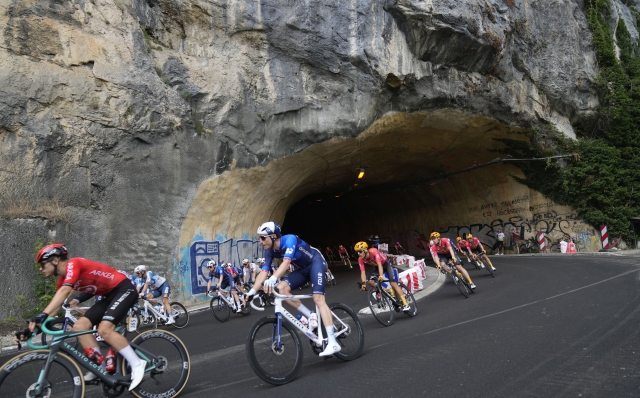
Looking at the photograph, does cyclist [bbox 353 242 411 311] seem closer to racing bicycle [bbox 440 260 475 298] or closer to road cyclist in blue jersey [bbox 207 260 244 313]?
racing bicycle [bbox 440 260 475 298]

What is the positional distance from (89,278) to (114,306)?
14.7 inches

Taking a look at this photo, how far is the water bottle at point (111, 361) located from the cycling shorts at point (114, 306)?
0.29 metres

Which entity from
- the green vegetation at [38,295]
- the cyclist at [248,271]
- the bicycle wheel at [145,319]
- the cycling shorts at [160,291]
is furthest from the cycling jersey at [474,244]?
the green vegetation at [38,295]

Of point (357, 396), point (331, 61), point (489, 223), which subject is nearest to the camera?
point (357, 396)

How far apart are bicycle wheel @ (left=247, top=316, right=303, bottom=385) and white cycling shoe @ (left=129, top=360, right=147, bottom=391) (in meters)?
1.04

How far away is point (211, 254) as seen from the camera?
16.4 metres

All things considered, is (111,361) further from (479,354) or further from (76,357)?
(479,354)

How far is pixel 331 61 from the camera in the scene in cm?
1811

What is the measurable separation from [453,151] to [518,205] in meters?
5.36

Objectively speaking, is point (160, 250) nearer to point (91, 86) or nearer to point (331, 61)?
A: point (91, 86)

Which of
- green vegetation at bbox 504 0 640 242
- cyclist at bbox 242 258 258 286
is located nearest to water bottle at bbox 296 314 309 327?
cyclist at bbox 242 258 258 286

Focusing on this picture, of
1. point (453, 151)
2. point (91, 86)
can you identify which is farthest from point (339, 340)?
point (453, 151)

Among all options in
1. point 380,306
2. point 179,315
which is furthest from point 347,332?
point 179,315

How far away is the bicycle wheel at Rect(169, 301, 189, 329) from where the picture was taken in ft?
36.3
